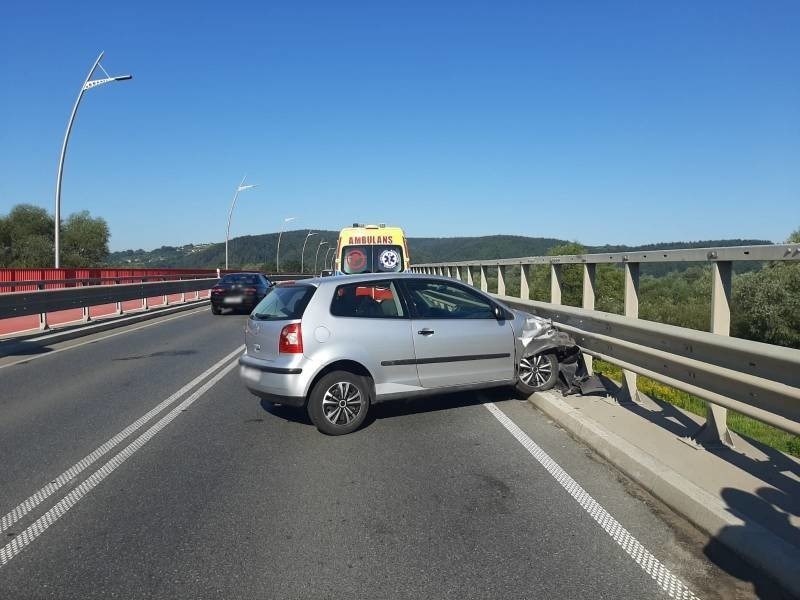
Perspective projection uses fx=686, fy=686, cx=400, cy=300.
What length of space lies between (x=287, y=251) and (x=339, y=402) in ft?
458

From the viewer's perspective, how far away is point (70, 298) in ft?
55.6

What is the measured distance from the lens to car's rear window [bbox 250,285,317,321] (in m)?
6.88

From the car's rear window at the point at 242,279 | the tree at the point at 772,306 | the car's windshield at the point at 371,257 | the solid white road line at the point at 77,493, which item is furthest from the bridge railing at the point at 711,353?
the tree at the point at 772,306

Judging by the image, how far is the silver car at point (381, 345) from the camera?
6.65m

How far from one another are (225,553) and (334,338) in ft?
9.65

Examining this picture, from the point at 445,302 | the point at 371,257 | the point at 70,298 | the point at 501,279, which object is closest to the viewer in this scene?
the point at 445,302

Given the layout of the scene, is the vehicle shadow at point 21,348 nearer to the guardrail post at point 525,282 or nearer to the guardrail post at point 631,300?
the guardrail post at point 525,282

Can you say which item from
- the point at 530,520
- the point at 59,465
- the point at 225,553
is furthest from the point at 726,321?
the point at 59,465

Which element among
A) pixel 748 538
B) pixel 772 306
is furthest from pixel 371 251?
pixel 772 306

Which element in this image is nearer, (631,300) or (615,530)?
(615,530)

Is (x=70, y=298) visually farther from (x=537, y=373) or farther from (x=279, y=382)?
(x=537, y=373)

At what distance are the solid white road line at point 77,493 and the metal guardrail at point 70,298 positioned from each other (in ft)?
26.4

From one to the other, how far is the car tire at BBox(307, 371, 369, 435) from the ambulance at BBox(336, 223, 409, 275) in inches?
389

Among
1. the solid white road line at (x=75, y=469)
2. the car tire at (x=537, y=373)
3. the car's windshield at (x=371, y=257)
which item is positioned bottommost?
the solid white road line at (x=75, y=469)
